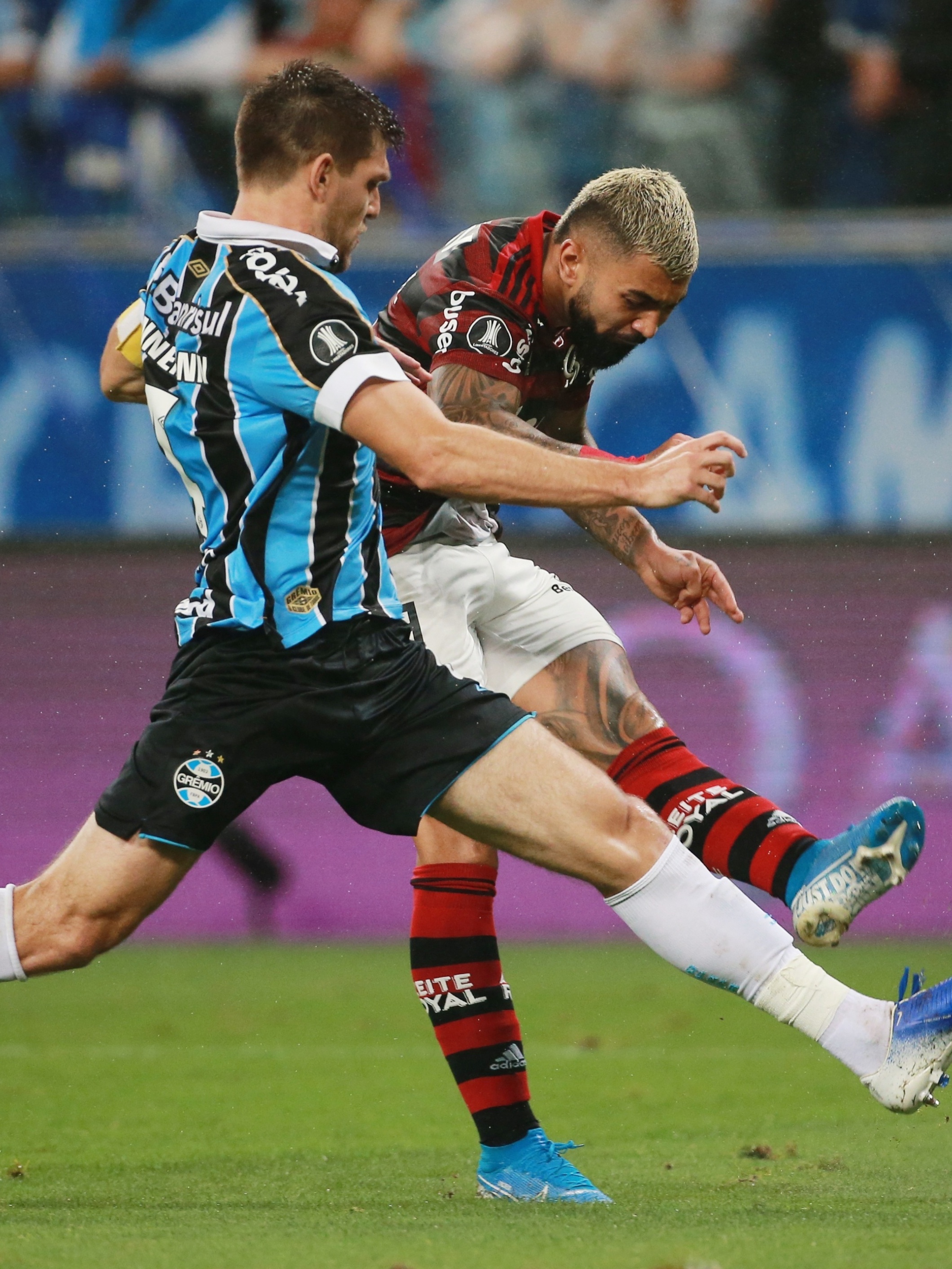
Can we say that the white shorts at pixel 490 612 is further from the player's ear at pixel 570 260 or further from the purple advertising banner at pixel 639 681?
the purple advertising banner at pixel 639 681

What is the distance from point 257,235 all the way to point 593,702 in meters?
1.49

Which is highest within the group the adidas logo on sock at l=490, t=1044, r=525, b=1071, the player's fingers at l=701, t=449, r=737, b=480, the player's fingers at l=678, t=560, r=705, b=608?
the player's fingers at l=701, t=449, r=737, b=480

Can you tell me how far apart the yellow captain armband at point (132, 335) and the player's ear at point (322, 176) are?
0.51 metres

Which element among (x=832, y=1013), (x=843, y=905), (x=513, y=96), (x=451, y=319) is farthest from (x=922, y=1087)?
(x=513, y=96)

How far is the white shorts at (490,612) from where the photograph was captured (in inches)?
181

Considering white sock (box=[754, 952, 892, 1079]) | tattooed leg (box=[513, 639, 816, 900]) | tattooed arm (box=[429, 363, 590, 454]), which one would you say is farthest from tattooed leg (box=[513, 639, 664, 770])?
white sock (box=[754, 952, 892, 1079])

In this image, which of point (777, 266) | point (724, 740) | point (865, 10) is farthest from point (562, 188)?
point (724, 740)

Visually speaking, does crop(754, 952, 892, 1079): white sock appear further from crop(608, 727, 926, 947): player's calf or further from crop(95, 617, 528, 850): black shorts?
crop(95, 617, 528, 850): black shorts

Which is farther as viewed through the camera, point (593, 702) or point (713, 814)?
point (593, 702)

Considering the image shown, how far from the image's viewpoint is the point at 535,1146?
162 inches

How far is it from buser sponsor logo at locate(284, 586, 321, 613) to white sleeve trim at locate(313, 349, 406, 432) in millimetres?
368

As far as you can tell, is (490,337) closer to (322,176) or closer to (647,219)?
(647,219)

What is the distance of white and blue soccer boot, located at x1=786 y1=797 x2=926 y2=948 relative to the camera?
362 cm

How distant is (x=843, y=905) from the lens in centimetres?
362
